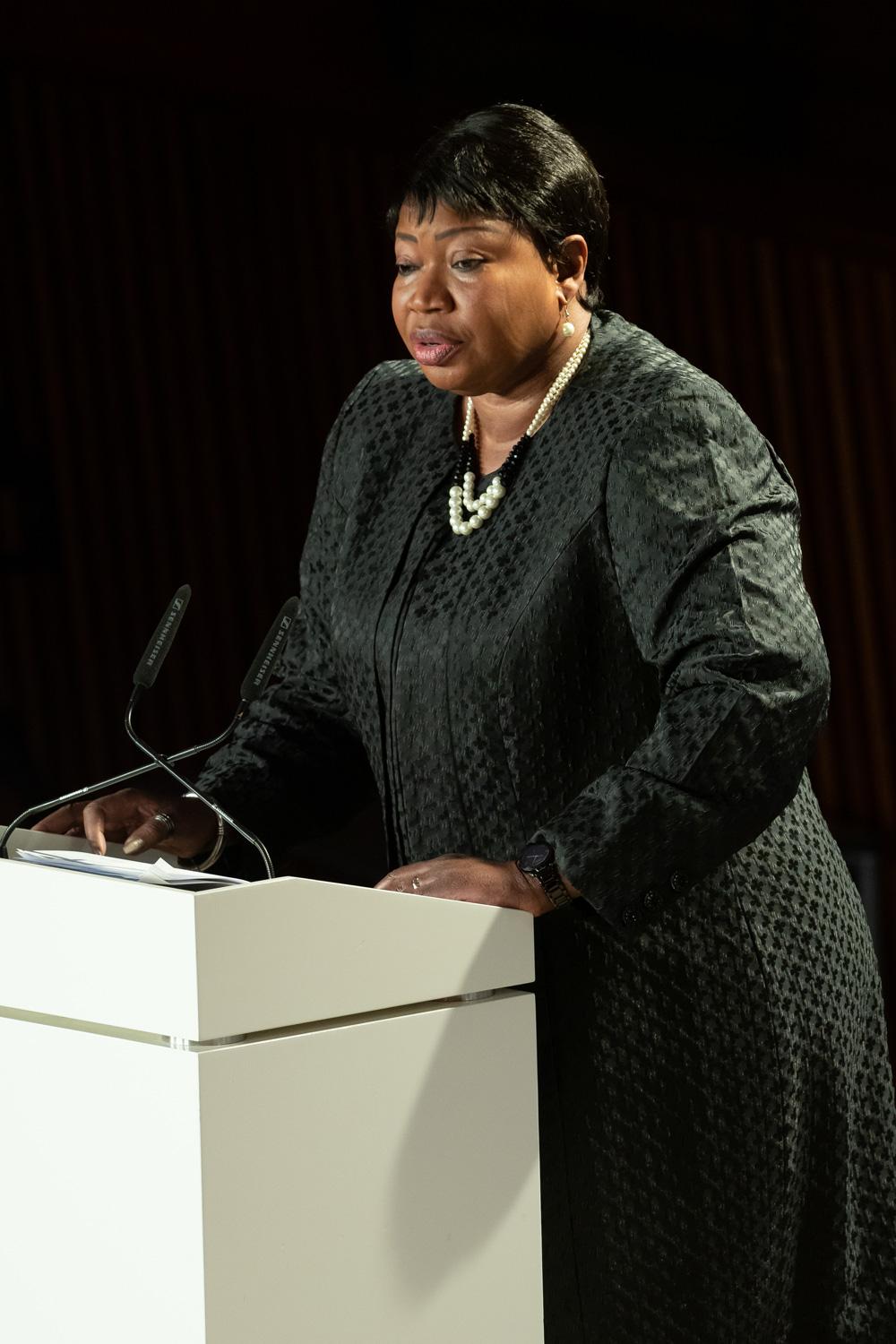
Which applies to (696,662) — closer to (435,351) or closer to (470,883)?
(470,883)

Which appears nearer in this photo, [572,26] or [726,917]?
[726,917]

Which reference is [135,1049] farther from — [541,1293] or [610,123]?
[610,123]

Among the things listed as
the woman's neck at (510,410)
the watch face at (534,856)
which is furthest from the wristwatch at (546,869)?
the woman's neck at (510,410)

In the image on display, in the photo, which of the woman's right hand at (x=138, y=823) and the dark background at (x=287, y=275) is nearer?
the woman's right hand at (x=138, y=823)

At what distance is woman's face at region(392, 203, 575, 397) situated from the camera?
6.06ft

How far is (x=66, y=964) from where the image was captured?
142 cm

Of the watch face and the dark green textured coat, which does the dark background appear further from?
the watch face

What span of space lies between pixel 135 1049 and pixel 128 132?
3.28 meters

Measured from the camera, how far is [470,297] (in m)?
1.85

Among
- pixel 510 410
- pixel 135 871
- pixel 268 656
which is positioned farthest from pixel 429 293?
pixel 135 871

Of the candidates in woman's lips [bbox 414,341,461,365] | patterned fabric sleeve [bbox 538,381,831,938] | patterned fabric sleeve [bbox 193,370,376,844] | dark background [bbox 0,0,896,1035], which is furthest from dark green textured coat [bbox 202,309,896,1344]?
dark background [bbox 0,0,896,1035]

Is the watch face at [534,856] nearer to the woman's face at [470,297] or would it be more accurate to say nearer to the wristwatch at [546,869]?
the wristwatch at [546,869]

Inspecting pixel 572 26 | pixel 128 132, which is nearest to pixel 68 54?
pixel 128 132

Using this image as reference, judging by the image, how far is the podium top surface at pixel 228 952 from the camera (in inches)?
52.7
